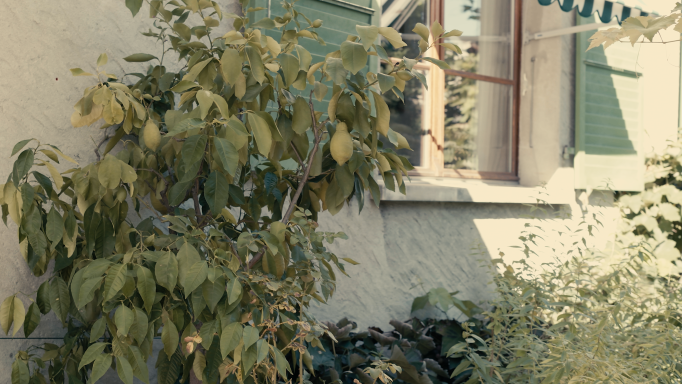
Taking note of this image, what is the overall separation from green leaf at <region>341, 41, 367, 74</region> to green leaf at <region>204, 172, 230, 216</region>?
Answer: 458 mm

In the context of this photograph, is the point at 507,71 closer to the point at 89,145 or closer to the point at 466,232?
the point at 466,232

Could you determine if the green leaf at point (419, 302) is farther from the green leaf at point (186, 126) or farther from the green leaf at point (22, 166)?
the green leaf at point (22, 166)

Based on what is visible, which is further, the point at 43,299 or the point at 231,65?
the point at 43,299

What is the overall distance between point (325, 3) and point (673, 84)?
11.4 feet

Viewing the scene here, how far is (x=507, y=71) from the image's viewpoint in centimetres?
385

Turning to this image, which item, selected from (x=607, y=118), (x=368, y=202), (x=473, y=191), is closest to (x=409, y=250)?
(x=368, y=202)

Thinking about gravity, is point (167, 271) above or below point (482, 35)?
below

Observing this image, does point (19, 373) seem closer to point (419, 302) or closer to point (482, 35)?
point (419, 302)

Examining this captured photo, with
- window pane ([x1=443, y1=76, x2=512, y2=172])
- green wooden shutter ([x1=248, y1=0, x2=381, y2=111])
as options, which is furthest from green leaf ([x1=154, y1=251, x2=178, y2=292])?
window pane ([x1=443, y1=76, x2=512, y2=172])

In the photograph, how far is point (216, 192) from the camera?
1410 mm

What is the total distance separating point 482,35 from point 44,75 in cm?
284

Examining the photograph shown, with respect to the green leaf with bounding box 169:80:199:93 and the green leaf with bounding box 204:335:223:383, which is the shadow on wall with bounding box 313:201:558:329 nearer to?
the green leaf with bounding box 204:335:223:383

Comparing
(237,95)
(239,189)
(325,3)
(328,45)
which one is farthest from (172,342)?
(325,3)

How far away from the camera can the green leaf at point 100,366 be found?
1261 millimetres
